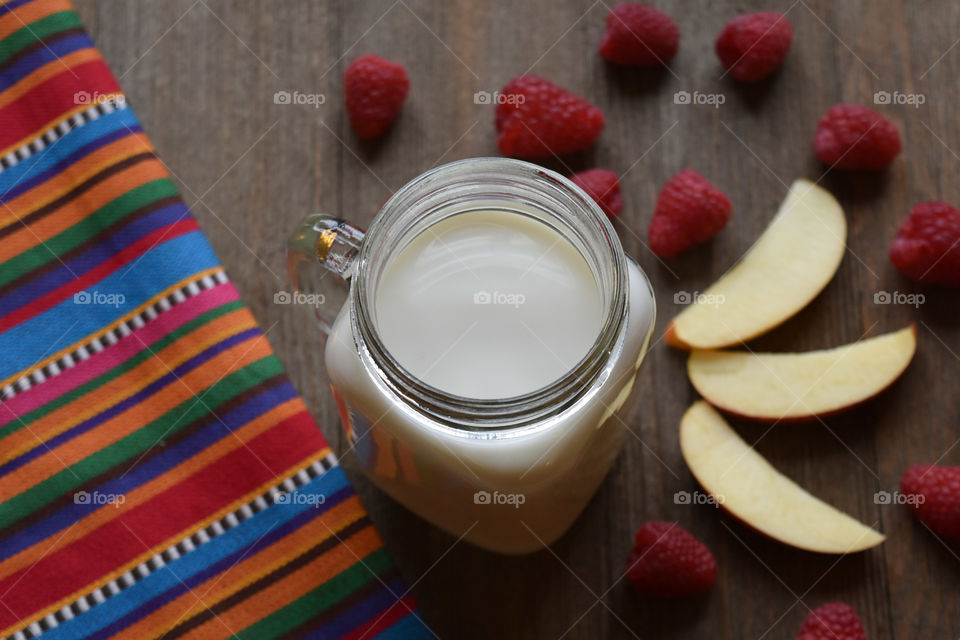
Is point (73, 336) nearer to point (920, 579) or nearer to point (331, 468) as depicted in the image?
point (331, 468)

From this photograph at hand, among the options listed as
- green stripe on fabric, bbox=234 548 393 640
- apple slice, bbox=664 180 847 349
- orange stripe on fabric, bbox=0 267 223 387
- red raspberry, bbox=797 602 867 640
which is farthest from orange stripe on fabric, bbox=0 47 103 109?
red raspberry, bbox=797 602 867 640

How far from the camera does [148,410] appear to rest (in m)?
0.99

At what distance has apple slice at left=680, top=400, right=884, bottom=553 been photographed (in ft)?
3.29

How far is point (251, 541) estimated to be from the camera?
0.97 m

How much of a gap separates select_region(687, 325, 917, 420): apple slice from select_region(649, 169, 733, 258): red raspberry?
123 mm

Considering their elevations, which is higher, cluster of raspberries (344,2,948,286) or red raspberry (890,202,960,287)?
cluster of raspberries (344,2,948,286)

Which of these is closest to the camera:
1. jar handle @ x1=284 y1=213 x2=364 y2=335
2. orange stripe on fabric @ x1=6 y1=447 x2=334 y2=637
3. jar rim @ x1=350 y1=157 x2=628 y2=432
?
jar rim @ x1=350 y1=157 x2=628 y2=432

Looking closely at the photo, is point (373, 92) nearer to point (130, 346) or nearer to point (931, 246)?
point (130, 346)

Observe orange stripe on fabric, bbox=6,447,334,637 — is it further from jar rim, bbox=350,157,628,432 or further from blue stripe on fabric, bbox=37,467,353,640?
jar rim, bbox=350,157,628,432

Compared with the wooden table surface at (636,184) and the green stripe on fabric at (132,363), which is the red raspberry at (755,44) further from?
the green stripe on fabric at (132,363)

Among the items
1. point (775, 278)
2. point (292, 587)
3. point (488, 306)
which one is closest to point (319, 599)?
point (292, 587)

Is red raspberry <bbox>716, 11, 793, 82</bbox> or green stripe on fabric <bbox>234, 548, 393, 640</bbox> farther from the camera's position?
red raspberry <bbox>716, 11, 793, 82</bbox>

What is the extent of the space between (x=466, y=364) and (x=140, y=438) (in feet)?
1.36

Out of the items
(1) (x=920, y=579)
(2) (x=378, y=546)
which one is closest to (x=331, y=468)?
(2) (x=378, y=546)
